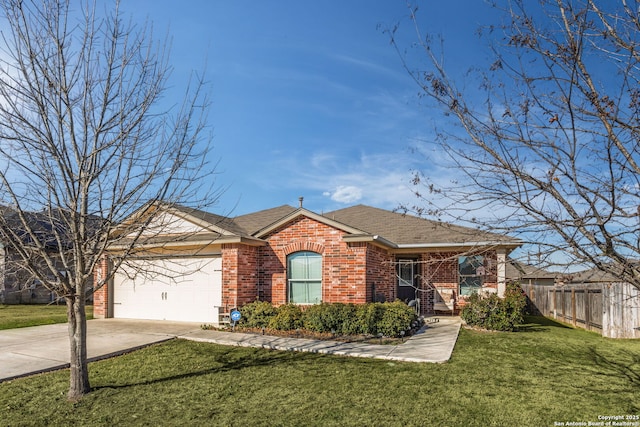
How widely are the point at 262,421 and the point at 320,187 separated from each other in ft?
35.8

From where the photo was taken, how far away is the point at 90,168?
258 inches

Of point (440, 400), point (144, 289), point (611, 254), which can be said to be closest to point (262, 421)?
point (440, 400)

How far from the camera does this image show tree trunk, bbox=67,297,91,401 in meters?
6.63

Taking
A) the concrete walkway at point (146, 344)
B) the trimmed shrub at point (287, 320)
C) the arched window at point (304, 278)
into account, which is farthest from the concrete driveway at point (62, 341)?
the arched window at point (304, 278)

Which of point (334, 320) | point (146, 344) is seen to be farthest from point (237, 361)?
point (334, 320)

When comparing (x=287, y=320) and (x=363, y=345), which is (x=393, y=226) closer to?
(x=287, y=320)

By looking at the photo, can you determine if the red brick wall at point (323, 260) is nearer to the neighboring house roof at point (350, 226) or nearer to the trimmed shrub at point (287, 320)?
the neighboring house roof at point (350, 226)

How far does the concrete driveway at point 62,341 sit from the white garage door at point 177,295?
514 mm

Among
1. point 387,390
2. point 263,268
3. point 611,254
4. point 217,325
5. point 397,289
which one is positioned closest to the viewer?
point 611,254

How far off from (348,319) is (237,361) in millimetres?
3443

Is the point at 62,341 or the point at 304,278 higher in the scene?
the point at 304,278

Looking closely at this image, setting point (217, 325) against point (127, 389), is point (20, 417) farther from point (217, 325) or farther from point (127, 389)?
point (217, 325)

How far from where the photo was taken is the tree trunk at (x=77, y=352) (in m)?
→ 6.63

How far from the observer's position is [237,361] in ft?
28.3
